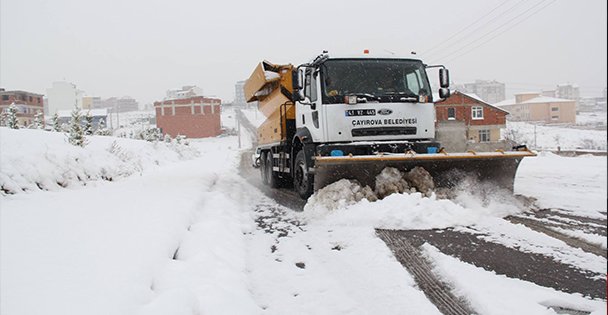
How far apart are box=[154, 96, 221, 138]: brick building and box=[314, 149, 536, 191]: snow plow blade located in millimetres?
67070

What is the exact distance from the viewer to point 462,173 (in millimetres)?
7137

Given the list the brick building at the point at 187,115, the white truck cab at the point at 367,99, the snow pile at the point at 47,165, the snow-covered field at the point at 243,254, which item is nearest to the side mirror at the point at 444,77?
the white truck cab at the point at 367,99

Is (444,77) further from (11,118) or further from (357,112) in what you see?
(11,118)

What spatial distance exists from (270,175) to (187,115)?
6322 cm

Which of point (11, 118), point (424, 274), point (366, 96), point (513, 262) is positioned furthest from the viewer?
point (11, 118)

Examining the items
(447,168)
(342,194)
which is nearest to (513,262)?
(342,194)

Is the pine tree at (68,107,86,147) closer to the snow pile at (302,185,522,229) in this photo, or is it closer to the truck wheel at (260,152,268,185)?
the truck wheel at (260,152,268,185)

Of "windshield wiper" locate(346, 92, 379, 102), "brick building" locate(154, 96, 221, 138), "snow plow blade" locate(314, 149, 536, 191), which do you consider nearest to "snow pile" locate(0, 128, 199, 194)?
"snow plow blade" locate(314, 149, 536, 191)

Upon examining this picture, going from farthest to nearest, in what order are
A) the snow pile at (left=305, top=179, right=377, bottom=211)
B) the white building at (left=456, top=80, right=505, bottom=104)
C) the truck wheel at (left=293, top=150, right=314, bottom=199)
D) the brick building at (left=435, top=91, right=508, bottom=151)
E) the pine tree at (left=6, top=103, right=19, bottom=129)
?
the brick building at (left=435, top=91, right=508, bottom=151) < the white building at (left=456, top=80, right=505, bottom=104) < the pine tree at (left=6, top=103, right=19, bottom=129) < the truck wheel at (left=293, top=150, right=314, bottom=199) < the snow pile at (left=305, top=179, right=377, bottom=211)

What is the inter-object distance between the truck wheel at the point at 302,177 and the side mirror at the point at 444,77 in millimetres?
3002

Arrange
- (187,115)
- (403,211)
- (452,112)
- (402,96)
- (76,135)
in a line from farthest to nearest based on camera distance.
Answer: (187,115) → (452,112) → (76,135) → (402,96) → (403,211)

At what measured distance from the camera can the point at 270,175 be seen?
38.5 ft

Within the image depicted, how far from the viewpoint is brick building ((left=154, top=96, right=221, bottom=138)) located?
234 feet

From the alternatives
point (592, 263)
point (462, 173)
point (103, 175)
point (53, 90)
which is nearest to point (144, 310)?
point (592, 263)
